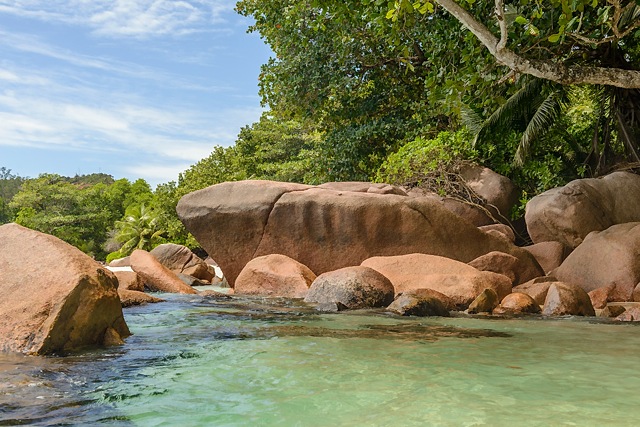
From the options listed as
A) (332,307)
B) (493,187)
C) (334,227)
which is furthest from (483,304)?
(493,187)

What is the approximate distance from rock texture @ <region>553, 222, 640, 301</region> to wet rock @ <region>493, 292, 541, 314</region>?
1.81 m

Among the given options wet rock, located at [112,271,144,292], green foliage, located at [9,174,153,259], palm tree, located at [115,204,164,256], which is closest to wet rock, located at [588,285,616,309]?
wet rock, located at [112,271,144,292]

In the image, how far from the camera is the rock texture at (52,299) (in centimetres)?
522

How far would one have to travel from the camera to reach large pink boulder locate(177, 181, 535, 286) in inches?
494

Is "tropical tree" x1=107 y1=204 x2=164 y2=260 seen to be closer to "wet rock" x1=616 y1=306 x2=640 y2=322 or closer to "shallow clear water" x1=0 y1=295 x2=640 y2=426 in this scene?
"wet rock" x1=616 y1=306 x2=640 y2=322

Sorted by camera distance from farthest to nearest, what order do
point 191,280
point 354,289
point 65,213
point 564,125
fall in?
1. point 65,213
2. point 191,280
3. point 564,125
4. point 354,289

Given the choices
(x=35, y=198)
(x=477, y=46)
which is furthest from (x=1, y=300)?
(x=35, y=198)

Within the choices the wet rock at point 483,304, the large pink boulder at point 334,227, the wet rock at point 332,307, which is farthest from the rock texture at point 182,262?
the wet rock at point 483,304

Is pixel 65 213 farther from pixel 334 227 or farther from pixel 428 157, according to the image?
pixel 334 227

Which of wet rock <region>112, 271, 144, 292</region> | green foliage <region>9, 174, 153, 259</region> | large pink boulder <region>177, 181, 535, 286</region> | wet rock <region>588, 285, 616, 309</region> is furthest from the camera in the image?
green foliage <region>9, 174, 153, 259</region>

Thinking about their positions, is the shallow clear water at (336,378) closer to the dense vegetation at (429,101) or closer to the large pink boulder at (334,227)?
the large pink boulder at (334,227)

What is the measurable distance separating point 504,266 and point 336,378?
7863mm

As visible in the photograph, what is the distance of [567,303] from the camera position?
28.7ft

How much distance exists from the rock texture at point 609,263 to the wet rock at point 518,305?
1812 millimetres
